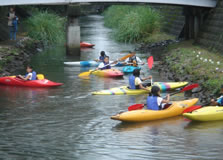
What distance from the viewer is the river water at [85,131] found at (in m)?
8.93

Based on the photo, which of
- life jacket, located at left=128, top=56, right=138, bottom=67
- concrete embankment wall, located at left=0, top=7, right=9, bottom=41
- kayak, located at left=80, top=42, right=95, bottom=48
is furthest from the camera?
kayak, located at left=80, top=42, right=95, bottom=48

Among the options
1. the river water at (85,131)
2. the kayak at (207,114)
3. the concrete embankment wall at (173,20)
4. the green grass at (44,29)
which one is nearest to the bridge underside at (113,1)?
the concrete embankment wall at (173,20)

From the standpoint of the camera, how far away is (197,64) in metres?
16.4

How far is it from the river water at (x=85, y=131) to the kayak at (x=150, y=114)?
0.13 metres

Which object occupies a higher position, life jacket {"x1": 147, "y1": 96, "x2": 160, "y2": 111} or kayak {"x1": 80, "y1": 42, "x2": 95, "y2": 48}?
kayak {"x1": 80, "y1": 42, "x2": 95, "y2": 48}

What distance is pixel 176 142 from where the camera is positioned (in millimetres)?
9578

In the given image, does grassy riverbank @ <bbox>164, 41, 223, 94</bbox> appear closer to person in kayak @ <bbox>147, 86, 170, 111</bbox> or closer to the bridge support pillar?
person in kayak @ <bbox>147, 86, 170, 111</bbox>

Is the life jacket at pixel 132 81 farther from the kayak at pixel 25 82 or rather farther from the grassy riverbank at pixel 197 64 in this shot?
the kayak at pixel 25 82

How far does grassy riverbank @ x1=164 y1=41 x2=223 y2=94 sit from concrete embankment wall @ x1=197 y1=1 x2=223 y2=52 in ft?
1.24

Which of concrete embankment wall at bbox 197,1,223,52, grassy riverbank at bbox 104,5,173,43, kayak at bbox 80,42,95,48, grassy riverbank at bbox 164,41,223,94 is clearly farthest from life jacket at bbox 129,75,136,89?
grassy riverbank at bbox 104,5,173,43

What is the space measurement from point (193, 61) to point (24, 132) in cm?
843

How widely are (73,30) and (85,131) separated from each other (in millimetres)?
12169

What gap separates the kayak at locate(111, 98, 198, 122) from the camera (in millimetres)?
10828

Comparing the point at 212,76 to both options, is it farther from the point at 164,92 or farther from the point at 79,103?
the point at 79,103
